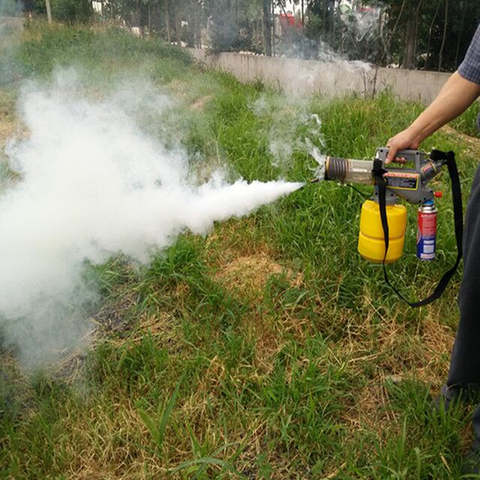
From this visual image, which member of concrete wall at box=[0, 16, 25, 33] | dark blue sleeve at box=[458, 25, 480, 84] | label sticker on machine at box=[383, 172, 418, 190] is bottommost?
label sticker on machine at box=[383, 172, 418, 190]

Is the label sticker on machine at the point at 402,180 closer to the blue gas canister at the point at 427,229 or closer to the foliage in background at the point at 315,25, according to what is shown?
the blue gas canister at the point at 427,229

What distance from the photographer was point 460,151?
4012 mm

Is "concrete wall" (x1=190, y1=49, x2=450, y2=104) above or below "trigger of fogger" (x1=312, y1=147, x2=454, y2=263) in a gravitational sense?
above

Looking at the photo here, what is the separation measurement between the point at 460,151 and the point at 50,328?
3.30m

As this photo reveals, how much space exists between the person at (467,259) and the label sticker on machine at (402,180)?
0.12 meters

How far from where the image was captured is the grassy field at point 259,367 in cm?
199

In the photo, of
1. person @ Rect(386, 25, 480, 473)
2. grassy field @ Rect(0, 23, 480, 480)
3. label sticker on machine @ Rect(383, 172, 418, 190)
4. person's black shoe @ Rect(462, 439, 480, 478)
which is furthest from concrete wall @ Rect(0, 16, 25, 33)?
person's black shoe @ Rect(462, 439, 480, 478)

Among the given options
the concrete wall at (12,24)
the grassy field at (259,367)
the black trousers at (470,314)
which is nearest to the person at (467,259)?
the black trousers at (470,314)

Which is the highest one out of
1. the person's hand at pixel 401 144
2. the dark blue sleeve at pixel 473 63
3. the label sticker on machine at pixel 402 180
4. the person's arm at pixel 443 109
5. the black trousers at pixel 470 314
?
the dark blue sleeve at pixel 473 63

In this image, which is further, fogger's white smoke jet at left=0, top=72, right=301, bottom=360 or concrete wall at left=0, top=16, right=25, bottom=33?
concrete wall at left=0, top=16, right=25, bottom=33

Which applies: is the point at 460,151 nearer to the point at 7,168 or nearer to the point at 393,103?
the point at 393,103

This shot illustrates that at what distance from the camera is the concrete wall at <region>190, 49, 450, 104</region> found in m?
5.39

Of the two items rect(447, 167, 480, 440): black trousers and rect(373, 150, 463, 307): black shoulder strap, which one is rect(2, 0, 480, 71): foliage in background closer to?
rect(373, 150, 463, 307): black shoulder strap

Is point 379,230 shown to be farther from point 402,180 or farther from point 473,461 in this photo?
point 473,461
